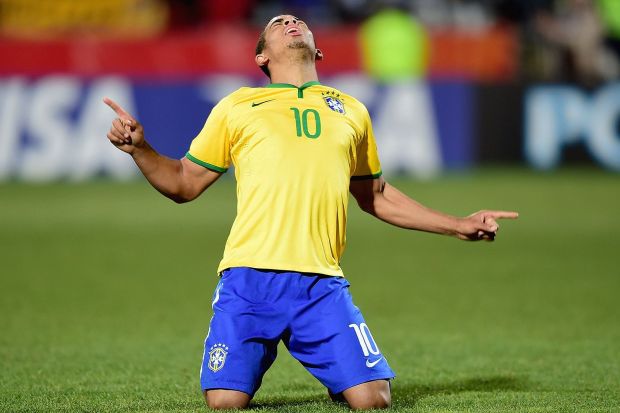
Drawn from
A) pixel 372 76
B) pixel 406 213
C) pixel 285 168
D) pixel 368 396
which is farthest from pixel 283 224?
pixel 372 76

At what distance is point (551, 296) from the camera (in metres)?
9.66

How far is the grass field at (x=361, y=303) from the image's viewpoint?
244 inches

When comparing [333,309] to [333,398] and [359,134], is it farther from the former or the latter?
[359,134]

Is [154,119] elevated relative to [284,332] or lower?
elevated

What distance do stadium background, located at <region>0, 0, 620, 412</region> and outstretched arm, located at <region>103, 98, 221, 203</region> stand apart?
3.35 ft

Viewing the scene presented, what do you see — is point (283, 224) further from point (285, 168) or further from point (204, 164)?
point (204, 164)

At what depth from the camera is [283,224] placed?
557 centimetres

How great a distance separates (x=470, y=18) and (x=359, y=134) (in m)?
16.9

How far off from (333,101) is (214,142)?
23.9 inches

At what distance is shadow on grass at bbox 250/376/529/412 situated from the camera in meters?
5.73

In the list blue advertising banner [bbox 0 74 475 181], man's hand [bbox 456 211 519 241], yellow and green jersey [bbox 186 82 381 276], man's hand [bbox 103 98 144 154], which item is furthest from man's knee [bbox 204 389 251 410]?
blue advertising banner [bbox 0 74 475 181]

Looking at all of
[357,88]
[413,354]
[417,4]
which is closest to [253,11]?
[417,4]

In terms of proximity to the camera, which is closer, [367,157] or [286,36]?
[286,36]

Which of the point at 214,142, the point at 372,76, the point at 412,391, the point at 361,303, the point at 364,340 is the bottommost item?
the point at 361,303
